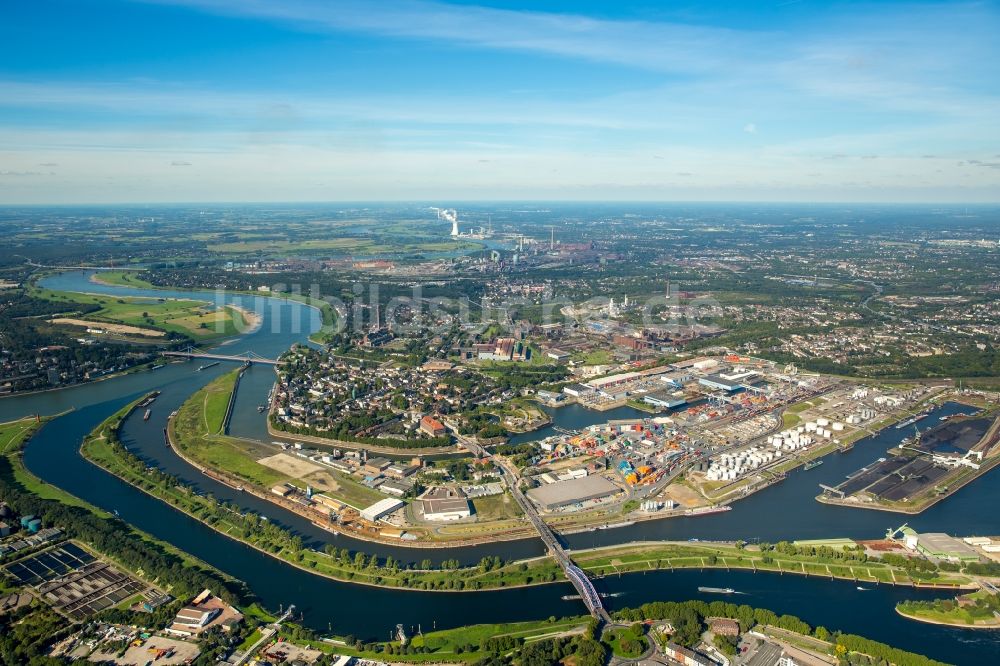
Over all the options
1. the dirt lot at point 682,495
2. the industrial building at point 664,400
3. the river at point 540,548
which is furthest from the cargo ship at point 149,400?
the dirt lot at point 682,495

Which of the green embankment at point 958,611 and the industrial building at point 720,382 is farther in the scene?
the industrial building at point 720,382

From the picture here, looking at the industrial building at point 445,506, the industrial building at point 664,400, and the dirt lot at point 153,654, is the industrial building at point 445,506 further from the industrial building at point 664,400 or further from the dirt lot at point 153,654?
the industrial building at point 664,400

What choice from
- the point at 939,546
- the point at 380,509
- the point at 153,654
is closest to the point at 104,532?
the point at 153,654

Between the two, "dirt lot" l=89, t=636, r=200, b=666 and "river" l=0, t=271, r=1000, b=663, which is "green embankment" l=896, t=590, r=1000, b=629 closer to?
"river" l=0, t=271, r=1000, b=663

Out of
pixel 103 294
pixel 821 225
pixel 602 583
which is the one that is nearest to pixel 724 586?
pixel 602 583

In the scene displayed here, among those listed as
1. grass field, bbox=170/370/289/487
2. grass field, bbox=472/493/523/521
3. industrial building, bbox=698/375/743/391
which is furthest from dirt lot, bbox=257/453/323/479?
industrial building, bbox=698/375/743/391
